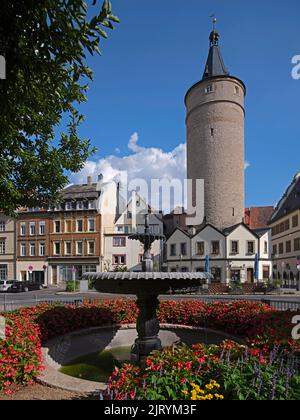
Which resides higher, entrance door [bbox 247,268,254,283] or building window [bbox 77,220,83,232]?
building window [bbox 77,220,83,232]

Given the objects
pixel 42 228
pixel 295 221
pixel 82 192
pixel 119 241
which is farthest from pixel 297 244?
pixel 42 228

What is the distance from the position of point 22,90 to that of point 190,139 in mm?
45310

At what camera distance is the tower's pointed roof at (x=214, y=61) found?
50.2 metres

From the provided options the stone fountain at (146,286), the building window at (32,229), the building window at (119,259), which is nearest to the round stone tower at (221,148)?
the building window at (119,259)

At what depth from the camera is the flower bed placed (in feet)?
21.6

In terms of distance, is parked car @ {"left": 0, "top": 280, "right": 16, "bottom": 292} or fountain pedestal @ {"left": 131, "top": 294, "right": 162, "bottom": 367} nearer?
fountain pedestal @ {"left": 131, "top": 294, "right": 162, "bottom": 367}

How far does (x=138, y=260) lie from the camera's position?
45938 mm

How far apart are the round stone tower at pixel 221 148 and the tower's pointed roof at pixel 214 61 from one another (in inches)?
89.2

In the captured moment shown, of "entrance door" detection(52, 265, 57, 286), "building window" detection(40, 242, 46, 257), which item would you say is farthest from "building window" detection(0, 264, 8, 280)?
"entrance door" detection(52, 265, 57, 286)

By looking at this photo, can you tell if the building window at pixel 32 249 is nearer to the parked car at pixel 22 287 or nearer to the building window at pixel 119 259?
the parked car at pixel 22 287

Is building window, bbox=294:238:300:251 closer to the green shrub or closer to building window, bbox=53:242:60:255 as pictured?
the green shrub

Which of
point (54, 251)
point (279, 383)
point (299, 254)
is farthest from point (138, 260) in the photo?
point (279, 383)

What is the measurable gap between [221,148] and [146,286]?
41.0 meters

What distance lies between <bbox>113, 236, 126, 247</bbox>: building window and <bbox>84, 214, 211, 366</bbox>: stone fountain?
3699cm
